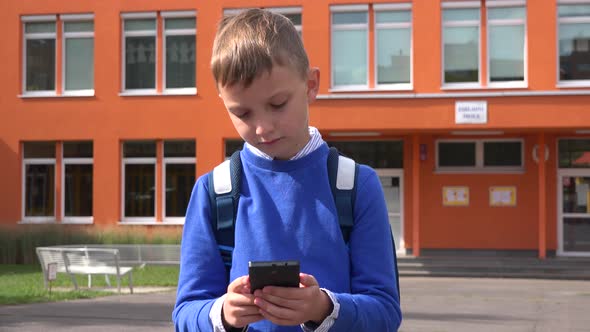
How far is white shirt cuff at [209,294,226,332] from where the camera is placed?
7.64 feet

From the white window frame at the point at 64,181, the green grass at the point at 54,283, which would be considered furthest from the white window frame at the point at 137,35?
the green grass at the point at 54,283

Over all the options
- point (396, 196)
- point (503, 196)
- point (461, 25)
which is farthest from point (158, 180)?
point (503, 196)

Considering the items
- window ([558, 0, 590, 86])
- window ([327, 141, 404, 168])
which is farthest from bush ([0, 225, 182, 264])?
window ([558, 0, 590, 86])

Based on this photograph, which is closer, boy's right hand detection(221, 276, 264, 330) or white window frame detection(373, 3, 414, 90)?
boy's right hand detection(221, 276, 264, 330)

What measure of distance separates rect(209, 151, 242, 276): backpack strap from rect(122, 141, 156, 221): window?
25938 millimetres

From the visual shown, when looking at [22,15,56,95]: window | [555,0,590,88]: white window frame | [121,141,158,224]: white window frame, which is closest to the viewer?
[555,0,590,88]: white window frame

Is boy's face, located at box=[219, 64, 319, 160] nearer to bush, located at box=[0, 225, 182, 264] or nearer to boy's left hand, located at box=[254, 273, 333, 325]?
boy's left hand, located at box=[254, 273, 333, 325]

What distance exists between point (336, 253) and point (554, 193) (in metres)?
24.9

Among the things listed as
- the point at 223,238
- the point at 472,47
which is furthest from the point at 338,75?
the point at 223,238

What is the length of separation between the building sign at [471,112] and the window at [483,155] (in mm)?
1522

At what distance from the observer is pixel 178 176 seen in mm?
28156

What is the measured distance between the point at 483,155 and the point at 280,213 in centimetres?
2490

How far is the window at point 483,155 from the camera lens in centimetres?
2675

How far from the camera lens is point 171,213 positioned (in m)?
28.2
